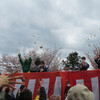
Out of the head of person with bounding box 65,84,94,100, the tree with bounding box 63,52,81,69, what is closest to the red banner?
the head of person with bounding box 65,84,94,100

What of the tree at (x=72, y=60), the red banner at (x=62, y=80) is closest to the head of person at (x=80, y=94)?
the red banner at (x=62, y=80)

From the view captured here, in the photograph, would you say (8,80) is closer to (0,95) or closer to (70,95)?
(0,95)

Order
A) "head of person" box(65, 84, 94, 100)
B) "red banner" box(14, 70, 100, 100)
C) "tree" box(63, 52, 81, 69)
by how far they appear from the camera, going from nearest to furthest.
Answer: "head of person" box(65, 84, 94, 100) < "red banner" box(14, 70, 100, 100) < "tree" box(63, 52, 81, 69)

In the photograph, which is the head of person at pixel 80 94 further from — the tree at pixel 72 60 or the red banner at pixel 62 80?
the tree at pixel 72 60

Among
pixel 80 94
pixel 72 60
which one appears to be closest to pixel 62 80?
pixel 80 94

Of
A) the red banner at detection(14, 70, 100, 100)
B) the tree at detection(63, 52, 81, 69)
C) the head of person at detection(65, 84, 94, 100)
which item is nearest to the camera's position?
the head of person at detection(65, 84, 94, 100)

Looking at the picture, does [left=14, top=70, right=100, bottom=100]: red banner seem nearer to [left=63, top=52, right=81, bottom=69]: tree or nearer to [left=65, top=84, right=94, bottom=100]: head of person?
[left=65, top=84, right=94, bottom=100]: head of person

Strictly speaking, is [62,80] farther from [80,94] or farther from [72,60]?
[72,60]

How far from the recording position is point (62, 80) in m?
4.57

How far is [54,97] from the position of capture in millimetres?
3014

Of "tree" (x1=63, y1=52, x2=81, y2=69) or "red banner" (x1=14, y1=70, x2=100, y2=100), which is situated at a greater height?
"tree" (x1=63, y1=52, x2=81, y2=69)

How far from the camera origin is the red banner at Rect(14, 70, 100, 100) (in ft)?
14.4

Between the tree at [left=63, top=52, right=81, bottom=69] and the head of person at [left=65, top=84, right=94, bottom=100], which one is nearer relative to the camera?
the head of person at [left=65, top=84, right=94, bottom=100]

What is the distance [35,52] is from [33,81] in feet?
66.6
